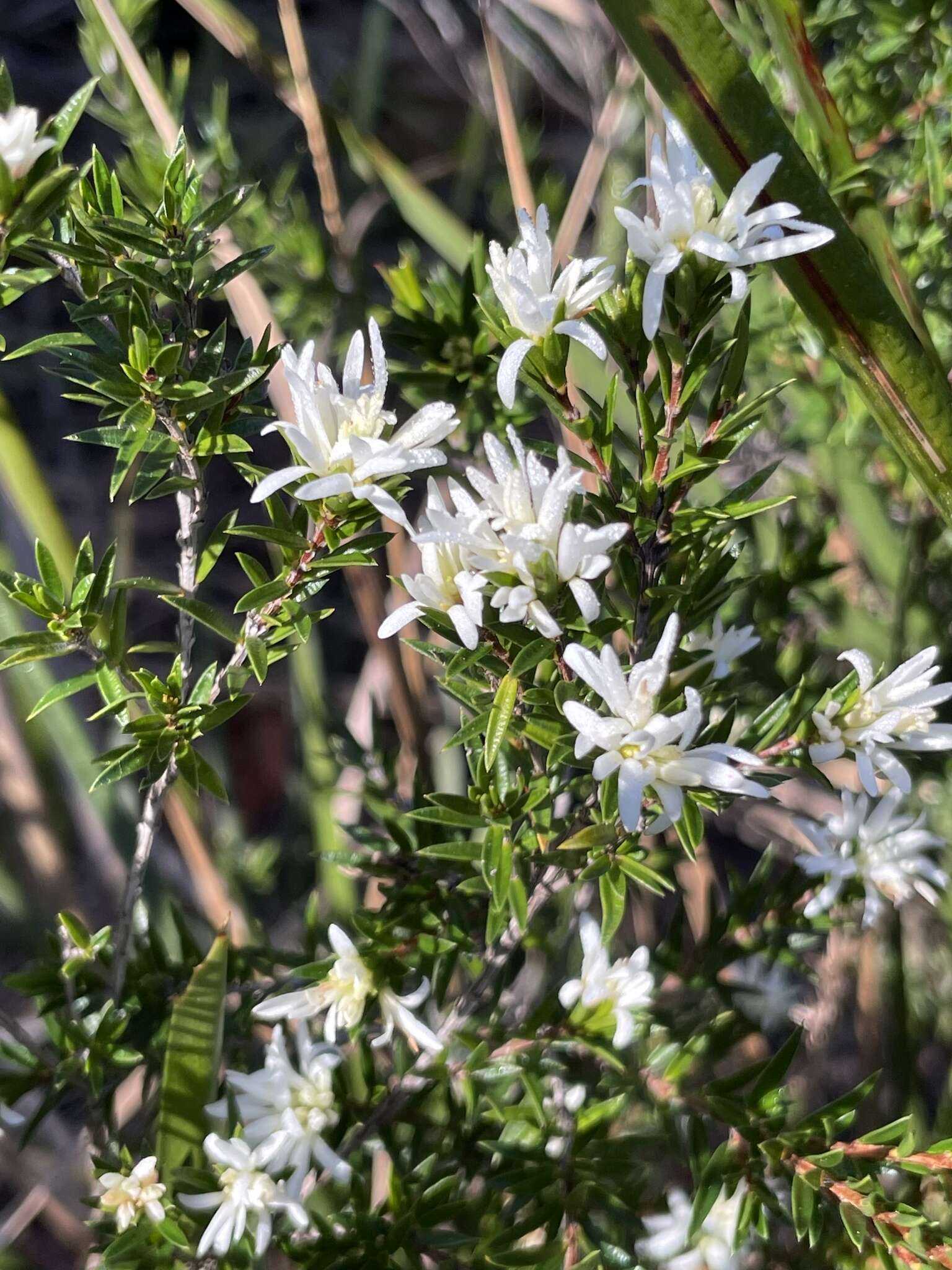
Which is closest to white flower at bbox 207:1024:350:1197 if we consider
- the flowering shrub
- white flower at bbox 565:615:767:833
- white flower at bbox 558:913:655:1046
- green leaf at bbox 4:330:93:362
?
the flowering shrub

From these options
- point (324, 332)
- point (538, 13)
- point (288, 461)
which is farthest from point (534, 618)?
point (538, 13)

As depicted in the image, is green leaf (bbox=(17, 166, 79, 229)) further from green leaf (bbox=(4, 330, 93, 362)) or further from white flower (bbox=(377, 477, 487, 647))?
white flower (bbox=(377, 477, 487, 647))

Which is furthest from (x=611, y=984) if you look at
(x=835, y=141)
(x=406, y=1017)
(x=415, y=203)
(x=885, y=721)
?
(x=415, y=203)

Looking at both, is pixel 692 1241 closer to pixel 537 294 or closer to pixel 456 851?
pixel 456 851

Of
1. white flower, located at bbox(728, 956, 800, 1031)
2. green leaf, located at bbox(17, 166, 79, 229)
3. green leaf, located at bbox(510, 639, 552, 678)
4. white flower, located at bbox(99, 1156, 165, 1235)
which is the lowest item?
white flower, located at bbox(728, 956, 800, 1031)

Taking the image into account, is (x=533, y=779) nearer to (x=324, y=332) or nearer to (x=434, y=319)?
(x=434, y=319)

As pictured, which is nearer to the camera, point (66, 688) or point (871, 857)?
point (66, 688)
